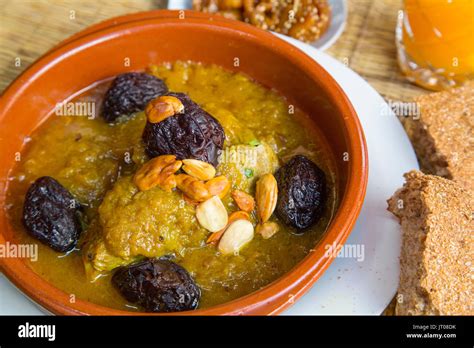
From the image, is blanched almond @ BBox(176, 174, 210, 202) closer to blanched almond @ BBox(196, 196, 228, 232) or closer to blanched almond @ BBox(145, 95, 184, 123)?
blanched almond @ BBox(196, 196, 228, 232)

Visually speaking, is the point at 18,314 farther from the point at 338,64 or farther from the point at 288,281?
the point at 338,64

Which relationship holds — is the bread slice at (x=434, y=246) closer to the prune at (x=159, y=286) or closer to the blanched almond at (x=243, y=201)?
the blanched almond at (x=243, y=201)

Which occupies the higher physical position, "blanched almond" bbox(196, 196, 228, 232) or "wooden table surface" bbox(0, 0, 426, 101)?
"wooden table surface" bbox(0, 0, 426, 101)

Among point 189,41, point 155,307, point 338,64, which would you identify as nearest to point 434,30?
point 338,64

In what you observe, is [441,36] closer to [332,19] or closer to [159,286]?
[332,19]

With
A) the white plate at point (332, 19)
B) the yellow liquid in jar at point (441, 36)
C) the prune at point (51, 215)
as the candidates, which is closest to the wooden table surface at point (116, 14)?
the white plate at point (332, 19)

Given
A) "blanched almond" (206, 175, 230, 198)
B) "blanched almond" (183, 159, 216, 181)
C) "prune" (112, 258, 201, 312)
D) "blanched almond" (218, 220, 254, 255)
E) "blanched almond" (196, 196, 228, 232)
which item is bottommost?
"prune" (112, 258, 201, 312)

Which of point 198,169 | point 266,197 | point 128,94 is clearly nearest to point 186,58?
point 128,94

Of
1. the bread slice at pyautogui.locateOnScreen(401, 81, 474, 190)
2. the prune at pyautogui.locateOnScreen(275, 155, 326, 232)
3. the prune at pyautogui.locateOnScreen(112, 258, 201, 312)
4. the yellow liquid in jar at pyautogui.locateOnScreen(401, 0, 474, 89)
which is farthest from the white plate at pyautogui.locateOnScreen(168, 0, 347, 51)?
the prune at pyautogui.locateOnScreen(112, 258, 201, 312)
